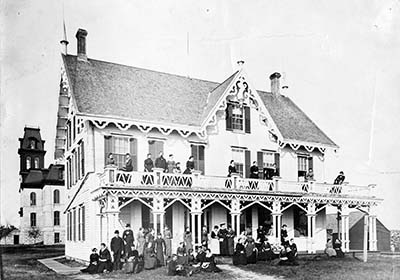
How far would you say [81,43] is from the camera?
14.5 metres

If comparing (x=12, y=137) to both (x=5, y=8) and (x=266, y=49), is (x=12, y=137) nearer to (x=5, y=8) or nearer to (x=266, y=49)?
(x=5, y=8)

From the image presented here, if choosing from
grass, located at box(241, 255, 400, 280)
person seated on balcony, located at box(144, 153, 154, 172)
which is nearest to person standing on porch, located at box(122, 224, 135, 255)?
person seated on balcony, located at box(144, 153, 154, 172)

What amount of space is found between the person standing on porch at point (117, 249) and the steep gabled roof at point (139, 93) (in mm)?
3738

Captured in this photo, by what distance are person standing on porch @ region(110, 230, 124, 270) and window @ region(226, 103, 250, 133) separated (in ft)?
20.3

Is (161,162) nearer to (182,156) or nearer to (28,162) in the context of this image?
(182,156)

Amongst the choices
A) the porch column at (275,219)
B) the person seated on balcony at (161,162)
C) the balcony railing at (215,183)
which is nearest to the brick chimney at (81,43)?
the balcony railing at (215,183)

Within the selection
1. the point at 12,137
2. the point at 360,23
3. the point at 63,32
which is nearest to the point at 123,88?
the point at 63,32

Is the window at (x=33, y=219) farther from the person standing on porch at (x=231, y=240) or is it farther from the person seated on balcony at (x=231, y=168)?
the person seated on balcony at (x=231, y=168)

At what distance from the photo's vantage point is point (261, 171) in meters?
19.1

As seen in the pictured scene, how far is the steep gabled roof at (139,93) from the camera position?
51.2 feet

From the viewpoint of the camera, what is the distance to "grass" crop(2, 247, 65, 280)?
12157mm

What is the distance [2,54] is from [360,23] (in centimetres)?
1031

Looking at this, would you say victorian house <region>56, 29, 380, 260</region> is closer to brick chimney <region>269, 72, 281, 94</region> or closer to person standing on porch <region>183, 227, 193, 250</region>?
person standing on porch <region>183, 227, 193, 250</region>

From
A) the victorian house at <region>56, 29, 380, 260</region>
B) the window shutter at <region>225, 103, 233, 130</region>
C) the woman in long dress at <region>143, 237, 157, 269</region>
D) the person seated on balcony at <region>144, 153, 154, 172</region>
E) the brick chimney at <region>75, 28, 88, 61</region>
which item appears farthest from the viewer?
the window shutter at <region>225, 103, 233, 130</region>
